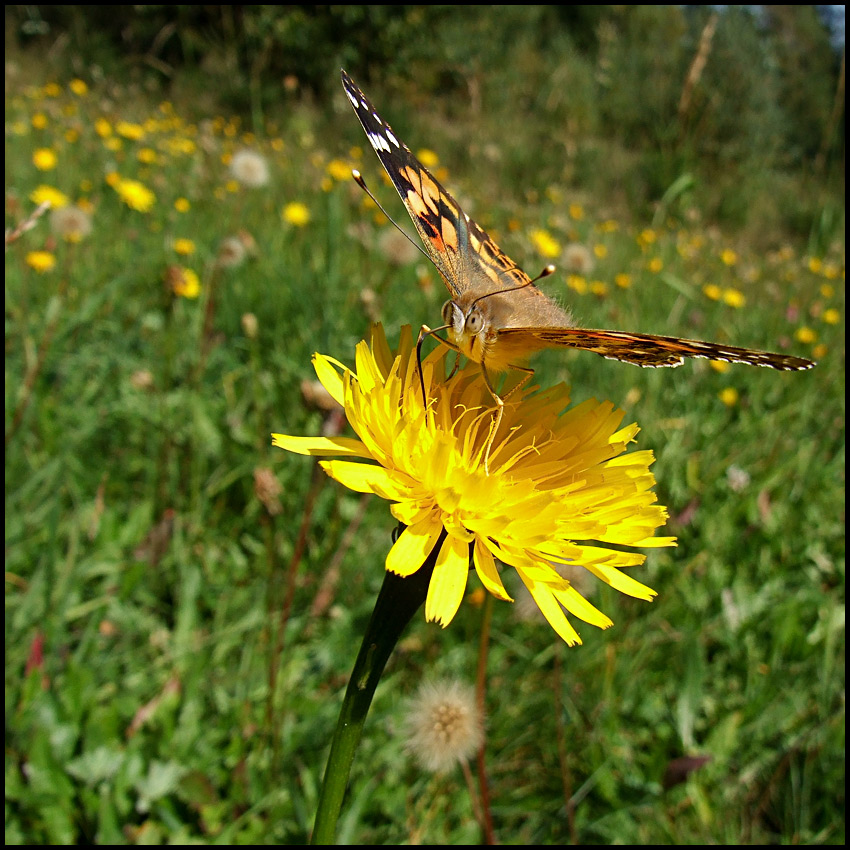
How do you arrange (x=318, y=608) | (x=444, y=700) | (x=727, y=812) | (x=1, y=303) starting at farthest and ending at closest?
(x=1, y=303) → (x=318, y=608) → (x=727, y=812) → (x=444, y=700)

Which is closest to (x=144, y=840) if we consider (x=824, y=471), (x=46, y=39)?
(x=824, y=471)

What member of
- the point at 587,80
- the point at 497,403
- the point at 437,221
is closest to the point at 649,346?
the point at 497,403

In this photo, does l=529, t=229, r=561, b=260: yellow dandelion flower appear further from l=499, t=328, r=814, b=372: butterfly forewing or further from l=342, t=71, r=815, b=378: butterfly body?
l=499, t=328, r=814, b=372: butterfly forewing

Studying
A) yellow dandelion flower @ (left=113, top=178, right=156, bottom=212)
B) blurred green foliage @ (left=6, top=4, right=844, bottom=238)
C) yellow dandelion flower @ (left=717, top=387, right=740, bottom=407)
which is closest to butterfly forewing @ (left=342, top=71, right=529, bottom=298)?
yellow dandelion flower @ (left=717, top=387, right=740, bottom=407)

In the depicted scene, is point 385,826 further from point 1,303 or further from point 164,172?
point 164,172

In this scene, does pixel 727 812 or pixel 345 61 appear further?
pixel 345 61

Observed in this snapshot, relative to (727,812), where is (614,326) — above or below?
above
